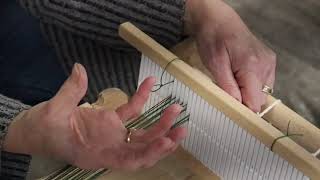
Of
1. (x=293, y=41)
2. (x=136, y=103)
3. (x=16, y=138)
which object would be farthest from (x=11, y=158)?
(x=293, y=41)

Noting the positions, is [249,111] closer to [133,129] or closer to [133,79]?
[133,129]

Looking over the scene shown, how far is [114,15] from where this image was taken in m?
1.02

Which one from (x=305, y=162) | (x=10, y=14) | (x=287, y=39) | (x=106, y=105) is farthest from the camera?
(x=287, y=39)

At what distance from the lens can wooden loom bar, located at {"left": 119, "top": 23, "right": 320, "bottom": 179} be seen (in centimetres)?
72

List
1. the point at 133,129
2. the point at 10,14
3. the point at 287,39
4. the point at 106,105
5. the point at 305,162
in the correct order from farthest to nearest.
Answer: the point at 287,39, the point at 10,14, the point at 106,105, the point at 133,129, the point at 305,162

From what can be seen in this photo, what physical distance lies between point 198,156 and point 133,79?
0.86 feet

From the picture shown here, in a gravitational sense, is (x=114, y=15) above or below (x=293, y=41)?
above

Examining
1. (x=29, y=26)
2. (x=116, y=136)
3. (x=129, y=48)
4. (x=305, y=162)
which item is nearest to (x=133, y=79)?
(x=129, y=48)

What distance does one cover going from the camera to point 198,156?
90cm

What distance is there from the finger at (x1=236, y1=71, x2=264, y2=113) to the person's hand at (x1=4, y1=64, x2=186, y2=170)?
5.5 inches

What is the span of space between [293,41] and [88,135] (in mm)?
643

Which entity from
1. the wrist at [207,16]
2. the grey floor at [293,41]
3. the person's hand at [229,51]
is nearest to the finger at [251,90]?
the person's hand at [229,51]

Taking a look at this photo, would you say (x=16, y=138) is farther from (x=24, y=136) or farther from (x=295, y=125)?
(x=295, y=125)

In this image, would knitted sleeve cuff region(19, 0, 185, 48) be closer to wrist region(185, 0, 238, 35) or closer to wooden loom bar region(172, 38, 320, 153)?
wrist region(185, 0, 238, 35)
